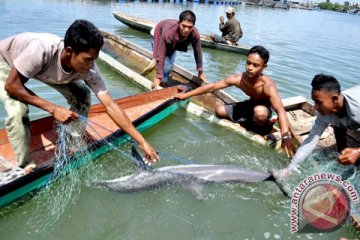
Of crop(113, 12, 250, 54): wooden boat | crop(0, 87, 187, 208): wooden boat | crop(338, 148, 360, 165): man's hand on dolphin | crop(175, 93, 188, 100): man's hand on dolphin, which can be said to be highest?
crop(113, 12, 250, 54): wooden boat

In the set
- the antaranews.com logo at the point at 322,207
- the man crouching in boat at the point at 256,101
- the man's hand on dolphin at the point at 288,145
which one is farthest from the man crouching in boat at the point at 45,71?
the man crouching in boat at the point at 256,101

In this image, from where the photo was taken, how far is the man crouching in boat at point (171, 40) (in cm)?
604

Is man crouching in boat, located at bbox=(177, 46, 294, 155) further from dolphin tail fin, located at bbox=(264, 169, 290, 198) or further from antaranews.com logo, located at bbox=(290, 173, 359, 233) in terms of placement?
antaranews.com logo, located at bbox=(290, 173, 359, 233)

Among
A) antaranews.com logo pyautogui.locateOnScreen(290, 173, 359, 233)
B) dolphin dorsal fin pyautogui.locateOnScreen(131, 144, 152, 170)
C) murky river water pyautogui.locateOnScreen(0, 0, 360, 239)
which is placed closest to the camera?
murky river water pyautogui.locateOnScreen(0, 0, 360, 239)

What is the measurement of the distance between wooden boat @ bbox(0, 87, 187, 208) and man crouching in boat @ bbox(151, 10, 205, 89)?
0.60 m

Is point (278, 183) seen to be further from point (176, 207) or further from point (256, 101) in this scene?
point (256, 101)

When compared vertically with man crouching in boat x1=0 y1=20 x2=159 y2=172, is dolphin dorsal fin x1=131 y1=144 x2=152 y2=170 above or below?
below

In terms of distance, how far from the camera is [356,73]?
12.3m

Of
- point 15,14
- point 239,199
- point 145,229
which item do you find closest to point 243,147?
point 239,199

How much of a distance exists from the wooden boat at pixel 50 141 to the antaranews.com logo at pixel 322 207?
2437 mm

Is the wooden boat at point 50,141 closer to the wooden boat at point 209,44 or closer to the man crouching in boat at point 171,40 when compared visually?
the man crouching in boat at point 171,40

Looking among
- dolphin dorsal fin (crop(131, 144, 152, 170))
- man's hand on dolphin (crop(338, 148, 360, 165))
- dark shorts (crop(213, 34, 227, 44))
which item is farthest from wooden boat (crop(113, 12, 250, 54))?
dolphin dorsal fin (crop(131, 144, 152, 170))

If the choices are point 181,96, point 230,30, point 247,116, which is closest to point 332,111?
point 247,116

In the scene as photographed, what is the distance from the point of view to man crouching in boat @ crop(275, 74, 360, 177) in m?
3.51
